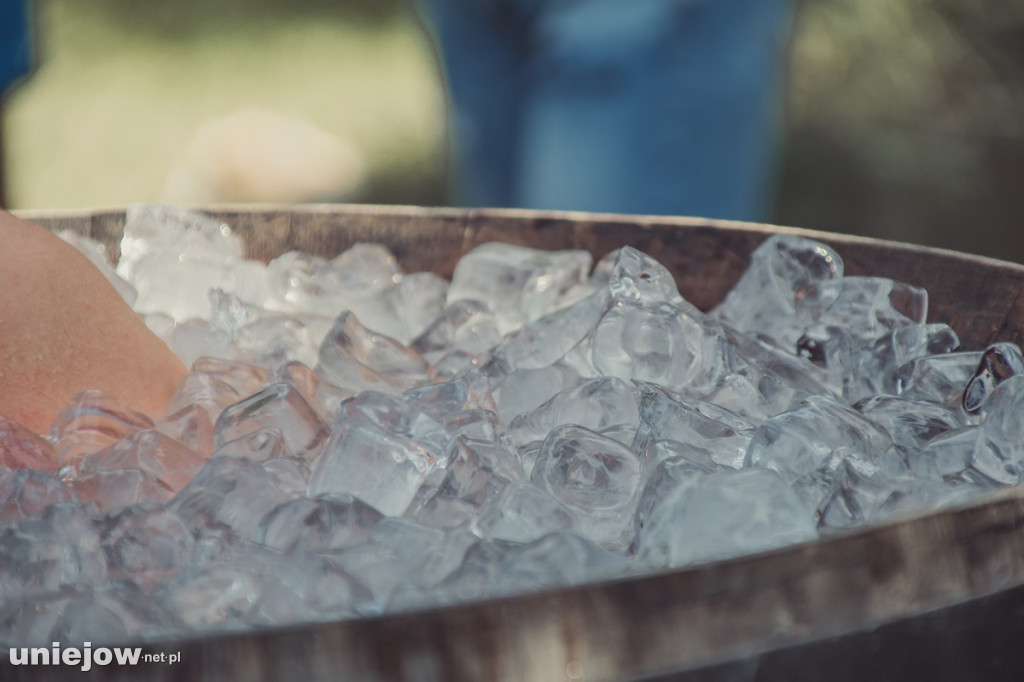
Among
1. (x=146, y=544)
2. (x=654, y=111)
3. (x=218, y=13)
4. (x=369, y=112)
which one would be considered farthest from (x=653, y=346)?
(x=218, y=13)

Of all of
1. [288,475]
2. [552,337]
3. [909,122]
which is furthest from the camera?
[909,122]

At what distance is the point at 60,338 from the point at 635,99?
50.8 inches

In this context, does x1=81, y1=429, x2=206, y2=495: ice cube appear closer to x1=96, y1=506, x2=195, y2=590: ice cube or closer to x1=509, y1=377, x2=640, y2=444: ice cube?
x1=96, y1=506, x2=195, y2=590: ice cube

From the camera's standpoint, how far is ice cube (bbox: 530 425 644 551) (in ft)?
1.90

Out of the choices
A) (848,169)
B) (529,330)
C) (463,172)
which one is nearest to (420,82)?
(848,169)

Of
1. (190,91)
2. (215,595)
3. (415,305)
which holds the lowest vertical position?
(190,91)

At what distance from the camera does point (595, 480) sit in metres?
0.59

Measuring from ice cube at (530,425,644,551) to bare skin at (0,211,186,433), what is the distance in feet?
1.07

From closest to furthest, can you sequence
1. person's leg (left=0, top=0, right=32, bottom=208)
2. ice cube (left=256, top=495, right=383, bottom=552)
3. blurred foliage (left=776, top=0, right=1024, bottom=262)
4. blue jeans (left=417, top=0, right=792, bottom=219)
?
ice cube (left=256, top=495, right=383, bottom=552), blue jeans (left=417, top=0, right=792, bottom=219), person's leg (left=0, top=0, right=32, bottom=208), blurred foliage (left=776, top=0, right=1024, bottom=262)

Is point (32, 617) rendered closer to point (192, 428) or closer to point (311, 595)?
point (311, 595)

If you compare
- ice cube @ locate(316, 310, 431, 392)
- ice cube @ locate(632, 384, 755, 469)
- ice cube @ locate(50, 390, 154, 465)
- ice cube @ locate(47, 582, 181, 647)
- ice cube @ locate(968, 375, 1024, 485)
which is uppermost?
ice cube @ locate(968, 375, 1024, 485)

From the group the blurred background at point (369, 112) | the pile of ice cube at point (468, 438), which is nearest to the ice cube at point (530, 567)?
the pile of ice cube at point (468, 438)

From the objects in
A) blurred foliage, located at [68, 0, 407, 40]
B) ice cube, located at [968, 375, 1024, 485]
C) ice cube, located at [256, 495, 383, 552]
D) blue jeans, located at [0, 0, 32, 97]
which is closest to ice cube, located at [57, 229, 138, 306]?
ice cube, located at [256, 495, 383, 552]

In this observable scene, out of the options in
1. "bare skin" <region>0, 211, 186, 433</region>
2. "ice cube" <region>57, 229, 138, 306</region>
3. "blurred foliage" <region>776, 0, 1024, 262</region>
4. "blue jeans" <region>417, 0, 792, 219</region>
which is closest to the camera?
"bare skin" <region>0, 211, 186, 433</region>
